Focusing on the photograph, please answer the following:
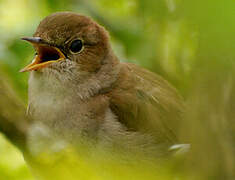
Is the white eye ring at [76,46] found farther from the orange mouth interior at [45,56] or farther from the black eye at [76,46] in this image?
the orange mouth interior at [45,56]

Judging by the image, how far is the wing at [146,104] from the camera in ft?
13.6

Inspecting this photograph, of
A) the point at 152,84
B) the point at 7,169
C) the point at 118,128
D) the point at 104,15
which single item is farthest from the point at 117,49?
the point at 7,169

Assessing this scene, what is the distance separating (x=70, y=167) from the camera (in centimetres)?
189

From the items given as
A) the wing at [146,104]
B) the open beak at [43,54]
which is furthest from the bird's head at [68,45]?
the wing at [146,104]

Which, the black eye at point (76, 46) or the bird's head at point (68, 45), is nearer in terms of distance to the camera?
the bird's head at point (68, 45)

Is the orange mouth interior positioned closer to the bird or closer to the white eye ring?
the bird

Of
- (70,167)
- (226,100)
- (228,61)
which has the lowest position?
(70,167)

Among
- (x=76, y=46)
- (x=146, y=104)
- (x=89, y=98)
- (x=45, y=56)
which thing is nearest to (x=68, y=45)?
(x=76, y=46)

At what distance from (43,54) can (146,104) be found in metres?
1.04

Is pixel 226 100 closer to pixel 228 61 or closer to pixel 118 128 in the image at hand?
pixel 228 61

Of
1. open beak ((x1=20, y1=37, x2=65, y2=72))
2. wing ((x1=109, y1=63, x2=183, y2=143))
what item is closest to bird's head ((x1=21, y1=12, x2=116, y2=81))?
open beak ((x1=20, y1=37, x2=65, y2=72))

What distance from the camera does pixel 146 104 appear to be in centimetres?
427

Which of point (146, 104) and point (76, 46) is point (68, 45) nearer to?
point (76, 46)

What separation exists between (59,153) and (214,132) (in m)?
0.74
